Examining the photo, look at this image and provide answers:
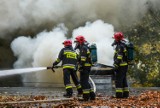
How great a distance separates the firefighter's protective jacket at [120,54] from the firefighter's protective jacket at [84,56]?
91cm

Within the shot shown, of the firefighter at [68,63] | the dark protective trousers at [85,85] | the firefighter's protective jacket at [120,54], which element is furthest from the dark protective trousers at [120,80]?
the firefighter at [68,63]

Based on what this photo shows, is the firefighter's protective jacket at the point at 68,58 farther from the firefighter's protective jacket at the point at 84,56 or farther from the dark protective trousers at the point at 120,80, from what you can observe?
the dark protective trousers at the point at 120,80

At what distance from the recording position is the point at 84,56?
10852mm

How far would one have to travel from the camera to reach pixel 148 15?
134 feet

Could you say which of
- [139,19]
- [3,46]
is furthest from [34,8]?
[139,19]

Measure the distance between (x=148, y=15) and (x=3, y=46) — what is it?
18556mm

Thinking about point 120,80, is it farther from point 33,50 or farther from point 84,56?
point 33,50

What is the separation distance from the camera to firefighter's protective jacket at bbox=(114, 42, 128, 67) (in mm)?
11211

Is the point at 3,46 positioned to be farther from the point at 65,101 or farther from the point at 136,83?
the point at 65,101

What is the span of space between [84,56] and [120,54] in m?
1.14

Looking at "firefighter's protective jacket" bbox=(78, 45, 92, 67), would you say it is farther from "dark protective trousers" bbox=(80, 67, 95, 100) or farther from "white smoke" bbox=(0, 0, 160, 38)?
"white smoke" bbox=(0, 0, 160, 38)

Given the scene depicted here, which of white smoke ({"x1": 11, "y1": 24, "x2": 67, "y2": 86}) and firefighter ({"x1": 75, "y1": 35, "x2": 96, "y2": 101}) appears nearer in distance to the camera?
firefighter ({"x1": 75, "y1": 35, "x2": 96, "y2": 101})

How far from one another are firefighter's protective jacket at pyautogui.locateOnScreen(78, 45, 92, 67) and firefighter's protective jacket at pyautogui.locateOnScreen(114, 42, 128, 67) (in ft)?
2.97

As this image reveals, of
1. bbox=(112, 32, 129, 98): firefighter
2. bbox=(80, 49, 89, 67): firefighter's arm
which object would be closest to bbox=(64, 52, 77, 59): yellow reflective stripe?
bbox=(80, 49, 89, 67): firefighter's arm
